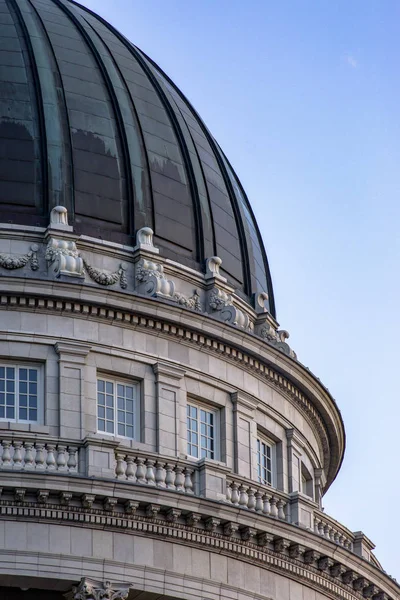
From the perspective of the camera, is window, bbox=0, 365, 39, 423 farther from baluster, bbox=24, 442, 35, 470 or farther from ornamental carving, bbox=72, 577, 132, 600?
ornamental carving, bbox=72, 577, 132, 600

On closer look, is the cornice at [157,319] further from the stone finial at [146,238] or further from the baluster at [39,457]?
the baluster at [39,457]

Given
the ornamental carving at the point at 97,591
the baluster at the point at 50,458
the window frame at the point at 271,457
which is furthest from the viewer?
the window frame at the point at 271,457

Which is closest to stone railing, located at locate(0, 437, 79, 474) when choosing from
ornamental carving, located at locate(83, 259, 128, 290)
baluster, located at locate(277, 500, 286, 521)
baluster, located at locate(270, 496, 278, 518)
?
baluster, located at locate(270, 496, 278, 518)

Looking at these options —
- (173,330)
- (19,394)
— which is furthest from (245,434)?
(19,394)

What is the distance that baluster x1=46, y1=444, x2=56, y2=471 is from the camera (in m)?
51.4

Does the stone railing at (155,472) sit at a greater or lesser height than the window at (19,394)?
lesser

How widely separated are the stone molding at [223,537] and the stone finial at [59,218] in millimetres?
8927

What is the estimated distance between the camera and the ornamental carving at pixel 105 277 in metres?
56.7

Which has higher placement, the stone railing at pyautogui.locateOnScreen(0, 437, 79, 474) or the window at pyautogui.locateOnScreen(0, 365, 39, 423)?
the window at pyautogui.locateOnScreen(0, 365, 39, 423)

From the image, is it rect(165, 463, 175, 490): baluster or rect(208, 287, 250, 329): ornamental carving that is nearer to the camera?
rect(165, 463, 175, 490): baluster

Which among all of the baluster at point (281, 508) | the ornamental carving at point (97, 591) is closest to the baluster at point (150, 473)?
the ornamental carving at point (97, 591)

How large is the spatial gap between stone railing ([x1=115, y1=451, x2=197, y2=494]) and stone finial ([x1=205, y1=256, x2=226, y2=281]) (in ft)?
25.1

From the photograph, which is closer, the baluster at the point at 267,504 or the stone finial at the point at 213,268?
the baluster at the point at 267,504

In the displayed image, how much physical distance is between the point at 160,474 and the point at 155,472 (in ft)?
0.41
